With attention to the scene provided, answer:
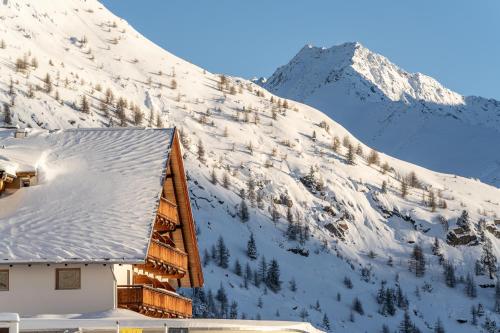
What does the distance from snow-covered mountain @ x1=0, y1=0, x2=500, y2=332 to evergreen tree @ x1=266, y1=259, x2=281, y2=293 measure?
278 mm

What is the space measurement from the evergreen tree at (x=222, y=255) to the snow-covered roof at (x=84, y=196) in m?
38.7

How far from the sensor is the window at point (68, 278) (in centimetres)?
3550

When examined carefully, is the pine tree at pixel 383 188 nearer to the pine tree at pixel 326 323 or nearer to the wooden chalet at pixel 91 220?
the pine tree at pixel 326 323

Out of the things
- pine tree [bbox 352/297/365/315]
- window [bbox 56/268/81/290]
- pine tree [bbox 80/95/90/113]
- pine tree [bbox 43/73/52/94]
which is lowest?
window [bbox 56/268/81/290]

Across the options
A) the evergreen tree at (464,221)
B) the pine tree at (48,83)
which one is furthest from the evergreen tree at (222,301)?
the evergreen tree at (464,221)

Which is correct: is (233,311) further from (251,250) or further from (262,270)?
(251,250)

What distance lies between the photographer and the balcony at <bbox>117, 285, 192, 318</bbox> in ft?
118

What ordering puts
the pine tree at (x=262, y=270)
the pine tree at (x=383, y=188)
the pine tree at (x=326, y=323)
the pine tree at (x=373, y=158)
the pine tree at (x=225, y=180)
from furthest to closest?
the pine tree at (x=373, y=158) → the pine tree at (x=383, y=188) → the pine tree at (x=225, y=180) → the pine tree at (x=262, y=270) → the pine tree at (x=326, y=323)

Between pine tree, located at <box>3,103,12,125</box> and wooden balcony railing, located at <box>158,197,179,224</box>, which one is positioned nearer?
wooden balcony railing, located at <box>158,197,179,224</box>

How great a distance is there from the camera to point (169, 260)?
4028 centimetres

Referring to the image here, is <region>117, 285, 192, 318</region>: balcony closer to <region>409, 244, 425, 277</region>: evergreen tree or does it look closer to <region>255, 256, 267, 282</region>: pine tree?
<region>255, 256, 267, 282</region>: pine tree

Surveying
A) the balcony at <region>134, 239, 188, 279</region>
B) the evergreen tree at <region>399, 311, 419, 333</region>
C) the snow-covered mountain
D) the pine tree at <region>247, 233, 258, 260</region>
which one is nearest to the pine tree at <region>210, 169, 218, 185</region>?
the snow-covered mountain

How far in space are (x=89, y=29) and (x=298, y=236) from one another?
3868cm

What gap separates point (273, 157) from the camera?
106m
